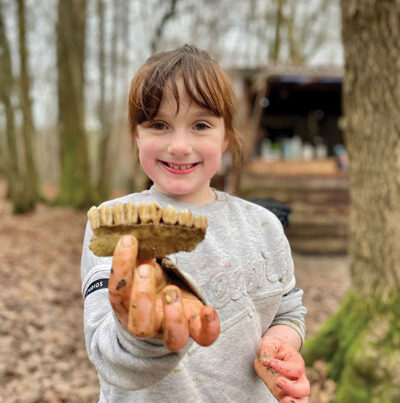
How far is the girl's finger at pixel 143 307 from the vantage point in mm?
802

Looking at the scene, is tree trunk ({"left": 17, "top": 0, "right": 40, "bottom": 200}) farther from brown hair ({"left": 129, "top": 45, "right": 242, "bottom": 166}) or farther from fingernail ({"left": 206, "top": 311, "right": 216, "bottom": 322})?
fingernail ({"left": 206, "top": 311, "right": 216, "bottom": 322})

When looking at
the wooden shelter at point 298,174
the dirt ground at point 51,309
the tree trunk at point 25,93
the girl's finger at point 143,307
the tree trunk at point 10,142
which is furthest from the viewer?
the tree trunk at point 25,93

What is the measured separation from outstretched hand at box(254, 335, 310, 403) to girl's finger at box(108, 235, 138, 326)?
25.2 inches

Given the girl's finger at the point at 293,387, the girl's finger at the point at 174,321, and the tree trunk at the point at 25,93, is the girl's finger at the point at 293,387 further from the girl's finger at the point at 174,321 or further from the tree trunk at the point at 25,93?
the tree trunk at the point at 25,93

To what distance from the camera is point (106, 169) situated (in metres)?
15.5

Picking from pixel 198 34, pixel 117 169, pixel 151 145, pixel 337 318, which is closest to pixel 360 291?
pixel 337 318

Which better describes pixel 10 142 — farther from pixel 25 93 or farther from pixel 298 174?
pixel 298 174

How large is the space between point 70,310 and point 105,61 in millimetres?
11792

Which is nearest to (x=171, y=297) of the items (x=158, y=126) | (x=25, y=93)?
(x=158, y=126)

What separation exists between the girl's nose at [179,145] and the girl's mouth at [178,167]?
0.06 m

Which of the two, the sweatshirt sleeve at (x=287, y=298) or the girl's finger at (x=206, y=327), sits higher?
the girl's finger at (x=206, y=327)

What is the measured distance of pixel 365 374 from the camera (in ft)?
10.6

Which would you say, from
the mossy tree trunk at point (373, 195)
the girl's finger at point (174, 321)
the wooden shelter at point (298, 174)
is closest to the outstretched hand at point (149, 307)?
the girl's finger at point (174, 321)

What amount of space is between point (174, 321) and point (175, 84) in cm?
74
